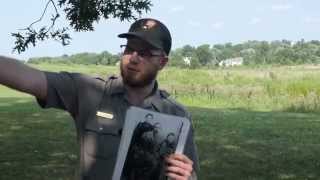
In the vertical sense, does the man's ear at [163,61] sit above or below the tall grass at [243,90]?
above

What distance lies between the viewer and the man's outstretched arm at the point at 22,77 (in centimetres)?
237

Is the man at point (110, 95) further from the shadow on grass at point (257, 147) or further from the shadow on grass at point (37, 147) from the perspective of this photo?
the shadow on grass at point (257, 147)

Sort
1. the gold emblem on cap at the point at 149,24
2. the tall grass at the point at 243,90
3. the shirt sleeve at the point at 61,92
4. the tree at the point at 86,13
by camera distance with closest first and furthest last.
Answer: the shirt sleeve at the point at 61,92
the gold emblem on cap at the point at 149,24
the tree at the point at 86,13
the tall grass at the point at 243,90

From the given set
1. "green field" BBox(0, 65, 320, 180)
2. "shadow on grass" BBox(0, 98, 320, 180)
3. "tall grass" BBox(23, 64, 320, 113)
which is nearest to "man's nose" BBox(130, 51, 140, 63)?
"green field" BBox(0, 65, 320, 180)

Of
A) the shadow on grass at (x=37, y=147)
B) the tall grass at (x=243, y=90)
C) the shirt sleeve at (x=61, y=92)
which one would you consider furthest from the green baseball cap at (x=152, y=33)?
the tall grass at (x=243, y=90)

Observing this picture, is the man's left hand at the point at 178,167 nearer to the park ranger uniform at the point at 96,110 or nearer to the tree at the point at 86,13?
the park ranger uniform at the point at 96,110

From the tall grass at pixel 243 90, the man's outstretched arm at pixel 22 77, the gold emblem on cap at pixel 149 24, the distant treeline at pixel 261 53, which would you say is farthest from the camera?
the distant treeline at pixel 261 53

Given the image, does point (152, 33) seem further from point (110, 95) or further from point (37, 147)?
point (37, 147)

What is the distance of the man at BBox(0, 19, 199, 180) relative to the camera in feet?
8.41

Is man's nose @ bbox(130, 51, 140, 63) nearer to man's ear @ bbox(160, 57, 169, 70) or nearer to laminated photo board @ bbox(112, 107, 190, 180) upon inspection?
man's ear @ bbox(160, 57, 169, 70)

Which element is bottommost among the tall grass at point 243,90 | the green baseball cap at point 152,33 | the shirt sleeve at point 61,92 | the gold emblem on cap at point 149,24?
the tall grass at point 243,90

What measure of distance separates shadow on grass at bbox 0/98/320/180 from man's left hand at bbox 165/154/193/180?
3952mm

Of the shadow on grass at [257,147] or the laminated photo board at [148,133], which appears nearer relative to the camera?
the laminated photo board at [148,133]

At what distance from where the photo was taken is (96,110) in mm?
2664
